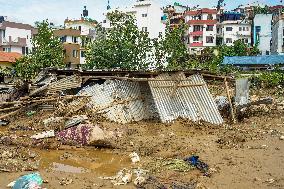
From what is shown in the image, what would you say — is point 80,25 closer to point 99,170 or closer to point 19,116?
point 19,116

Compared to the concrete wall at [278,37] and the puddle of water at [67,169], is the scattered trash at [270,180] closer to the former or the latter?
the puddle of water at [67,169]

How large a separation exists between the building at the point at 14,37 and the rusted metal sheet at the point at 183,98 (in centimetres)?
3821

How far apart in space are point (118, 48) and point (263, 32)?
3031 cm

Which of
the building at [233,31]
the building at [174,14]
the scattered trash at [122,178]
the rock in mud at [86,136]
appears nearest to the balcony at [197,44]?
the building at [233,31]

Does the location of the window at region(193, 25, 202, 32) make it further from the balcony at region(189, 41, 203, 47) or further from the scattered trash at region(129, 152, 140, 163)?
the scattered trash at region(129, 152, 140, 163)

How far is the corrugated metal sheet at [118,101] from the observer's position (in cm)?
1434

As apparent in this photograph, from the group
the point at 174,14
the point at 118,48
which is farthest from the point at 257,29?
the point at 118,48

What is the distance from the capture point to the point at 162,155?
9.92 meters

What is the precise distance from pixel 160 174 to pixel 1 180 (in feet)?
10.8

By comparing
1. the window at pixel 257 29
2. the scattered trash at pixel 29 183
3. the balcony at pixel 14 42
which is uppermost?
the window at pixel 257 29

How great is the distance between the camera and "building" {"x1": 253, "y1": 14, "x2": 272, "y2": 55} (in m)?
52.8

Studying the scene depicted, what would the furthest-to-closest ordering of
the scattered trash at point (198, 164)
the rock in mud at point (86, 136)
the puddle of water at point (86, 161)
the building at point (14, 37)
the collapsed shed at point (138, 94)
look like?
1. the building at point (14, 37)
2. the collapsed shed at point (138, 94)
3. the rock in mud at point (86, 136)
4. the puddle of water at point (86, 161)
5. the scattered trash at point (198, 164)

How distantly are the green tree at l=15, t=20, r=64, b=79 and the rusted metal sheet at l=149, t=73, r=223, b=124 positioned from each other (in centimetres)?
1819

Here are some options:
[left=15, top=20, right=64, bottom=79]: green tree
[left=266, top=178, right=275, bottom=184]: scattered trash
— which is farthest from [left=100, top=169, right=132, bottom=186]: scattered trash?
[left=15, top=20, right=64, bottom=79]: green tree
